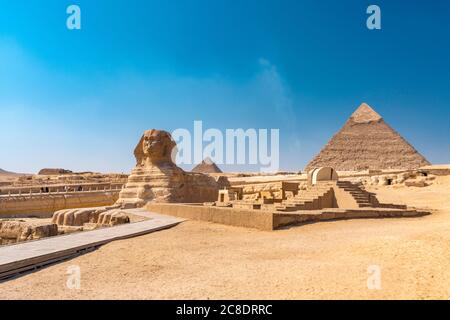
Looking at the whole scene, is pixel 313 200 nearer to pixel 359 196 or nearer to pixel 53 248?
pixel 359 196

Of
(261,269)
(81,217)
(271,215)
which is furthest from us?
(81,217)

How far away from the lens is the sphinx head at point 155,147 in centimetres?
1738

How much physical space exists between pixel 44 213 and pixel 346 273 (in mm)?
17838

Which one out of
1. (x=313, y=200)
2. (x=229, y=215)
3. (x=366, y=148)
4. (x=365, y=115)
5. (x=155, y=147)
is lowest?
(x=229, y=215)

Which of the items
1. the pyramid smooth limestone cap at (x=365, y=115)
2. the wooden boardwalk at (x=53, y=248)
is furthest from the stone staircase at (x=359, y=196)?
the pyramid smooth limestone cap at (x=365, y=115)

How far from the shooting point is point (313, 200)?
10.3m

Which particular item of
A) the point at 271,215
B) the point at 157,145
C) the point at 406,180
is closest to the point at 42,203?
the point at 157,145

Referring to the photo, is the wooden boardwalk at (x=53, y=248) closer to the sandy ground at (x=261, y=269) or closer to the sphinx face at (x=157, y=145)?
the sandy ground at (x=261, y=269)

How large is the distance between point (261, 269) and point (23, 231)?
695 centimetres
